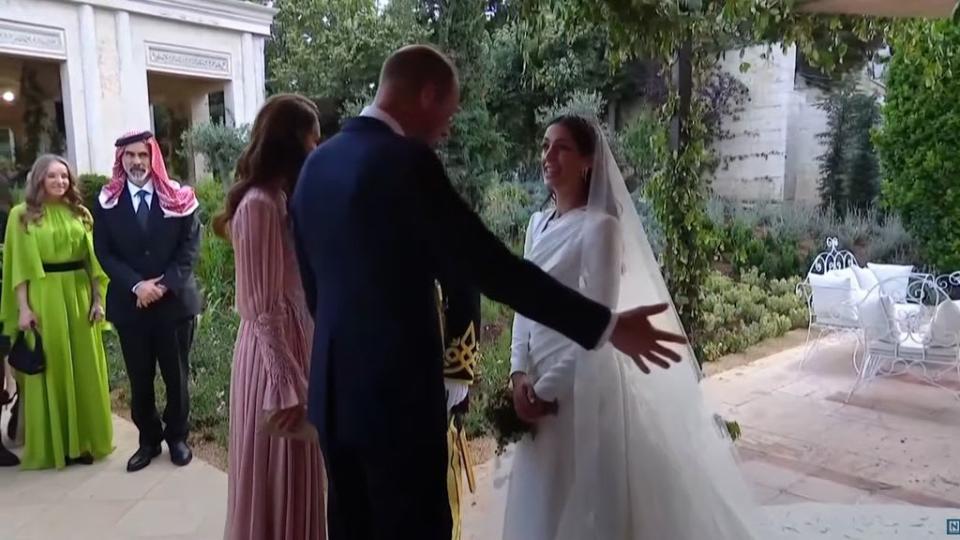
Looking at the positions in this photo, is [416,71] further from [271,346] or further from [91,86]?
[91,86]

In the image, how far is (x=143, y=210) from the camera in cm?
339

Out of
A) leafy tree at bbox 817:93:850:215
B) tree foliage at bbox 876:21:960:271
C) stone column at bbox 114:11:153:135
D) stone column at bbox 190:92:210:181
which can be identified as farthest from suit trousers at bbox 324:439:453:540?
stone column at bbox 190:92:210:181

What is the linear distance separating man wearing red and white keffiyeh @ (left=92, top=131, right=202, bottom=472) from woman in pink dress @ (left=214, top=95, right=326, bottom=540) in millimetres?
1338

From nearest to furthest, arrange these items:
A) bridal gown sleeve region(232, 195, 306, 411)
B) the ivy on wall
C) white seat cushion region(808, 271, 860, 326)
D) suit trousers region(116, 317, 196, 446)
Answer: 1. bridal gown sleeve region(232, 195, 306, 411)
2. the ivy on wall
3. suit trousers region(116, 317, 196, 446)
4. white seat cushion region(808, 271, 860, 326)

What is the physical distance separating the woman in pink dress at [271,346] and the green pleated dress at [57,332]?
5.81 ft

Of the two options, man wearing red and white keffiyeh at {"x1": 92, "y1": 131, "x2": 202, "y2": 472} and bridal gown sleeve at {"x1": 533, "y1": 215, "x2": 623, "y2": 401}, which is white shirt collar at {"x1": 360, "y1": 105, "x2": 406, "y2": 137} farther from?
man wearing red and white keffiyeh at {"x1": 92, "y1": 131, "x2": 202, "y2": 472}

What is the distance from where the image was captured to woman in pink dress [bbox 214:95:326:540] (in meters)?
2.08

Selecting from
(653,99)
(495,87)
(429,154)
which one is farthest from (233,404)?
(653,99)

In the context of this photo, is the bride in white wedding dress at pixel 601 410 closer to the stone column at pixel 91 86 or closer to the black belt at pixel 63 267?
the black belt at pixel 63 267

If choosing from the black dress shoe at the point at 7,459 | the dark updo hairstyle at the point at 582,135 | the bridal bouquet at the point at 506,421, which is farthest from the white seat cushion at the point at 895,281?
the black dress shoe at the point at 7,459

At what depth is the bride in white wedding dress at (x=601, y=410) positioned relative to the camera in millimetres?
1951

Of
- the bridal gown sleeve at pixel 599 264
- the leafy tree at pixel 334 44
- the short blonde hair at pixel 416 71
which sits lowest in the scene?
the bridal gown sleeve at pixel 599 264

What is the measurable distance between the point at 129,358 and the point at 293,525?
170 centimetres

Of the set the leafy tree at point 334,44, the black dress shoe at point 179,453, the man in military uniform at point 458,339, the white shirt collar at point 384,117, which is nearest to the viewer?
the white shirt collar at point 384,117
